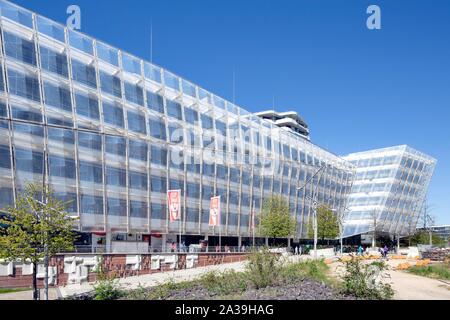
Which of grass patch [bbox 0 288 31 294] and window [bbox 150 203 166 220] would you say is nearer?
grass patch [bbox 0 288 31 294]

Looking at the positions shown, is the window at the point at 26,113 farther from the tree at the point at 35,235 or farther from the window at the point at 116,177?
the tree at the point at 35,235

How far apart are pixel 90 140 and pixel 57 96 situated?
4952 mm

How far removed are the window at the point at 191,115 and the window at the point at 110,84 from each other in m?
9.27

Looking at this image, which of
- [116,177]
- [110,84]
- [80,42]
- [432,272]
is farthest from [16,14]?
[432,272]

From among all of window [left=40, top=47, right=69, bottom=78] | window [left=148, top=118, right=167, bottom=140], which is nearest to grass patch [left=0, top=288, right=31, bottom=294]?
window [left=40, top=47, right=69, bottom=78]

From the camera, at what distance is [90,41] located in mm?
46625

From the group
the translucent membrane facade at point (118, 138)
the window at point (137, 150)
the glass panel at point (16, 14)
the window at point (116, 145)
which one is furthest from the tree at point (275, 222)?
the glass panel at point (16, 14)

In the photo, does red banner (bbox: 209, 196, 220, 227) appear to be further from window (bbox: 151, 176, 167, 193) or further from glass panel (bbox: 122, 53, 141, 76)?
glass panel (bbox: 122, 53, 141, 76)

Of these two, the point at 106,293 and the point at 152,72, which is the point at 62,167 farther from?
the point at 106,293

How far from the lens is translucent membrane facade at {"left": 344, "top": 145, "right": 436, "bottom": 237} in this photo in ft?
281

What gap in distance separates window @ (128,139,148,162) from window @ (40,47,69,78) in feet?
30.5
